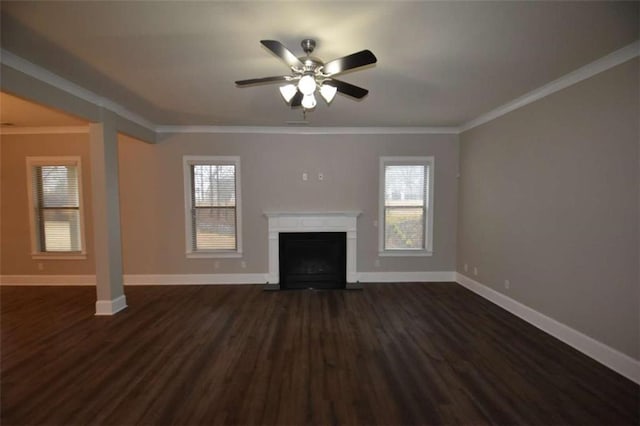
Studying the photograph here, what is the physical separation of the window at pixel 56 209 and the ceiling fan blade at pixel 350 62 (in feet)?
16.7

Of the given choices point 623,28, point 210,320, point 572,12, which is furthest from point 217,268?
point 623,28

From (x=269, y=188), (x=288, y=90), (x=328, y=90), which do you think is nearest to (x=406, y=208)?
(x=269, y=188)

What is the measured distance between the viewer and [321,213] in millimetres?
4703

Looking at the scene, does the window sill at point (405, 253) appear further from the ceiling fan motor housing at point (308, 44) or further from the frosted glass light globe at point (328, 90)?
the ceiling fan motor housing at point (308, 44)

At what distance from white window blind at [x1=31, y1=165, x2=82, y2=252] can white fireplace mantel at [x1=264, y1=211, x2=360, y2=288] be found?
347 cm

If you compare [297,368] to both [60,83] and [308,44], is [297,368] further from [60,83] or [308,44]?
[60,83]

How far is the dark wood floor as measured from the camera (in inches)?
74.3

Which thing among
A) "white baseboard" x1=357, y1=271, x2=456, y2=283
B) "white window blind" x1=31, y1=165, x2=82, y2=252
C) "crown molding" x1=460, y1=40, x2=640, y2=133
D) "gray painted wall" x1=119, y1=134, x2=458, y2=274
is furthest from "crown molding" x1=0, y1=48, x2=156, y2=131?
"crown molding" x1=460, y1=40, x2=640, y2=133

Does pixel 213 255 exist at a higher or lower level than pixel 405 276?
higher

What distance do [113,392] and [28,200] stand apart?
15.1 feet

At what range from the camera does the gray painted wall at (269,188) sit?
15.3 ft

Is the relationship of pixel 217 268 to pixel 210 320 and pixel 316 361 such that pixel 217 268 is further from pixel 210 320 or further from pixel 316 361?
pixel 316 361

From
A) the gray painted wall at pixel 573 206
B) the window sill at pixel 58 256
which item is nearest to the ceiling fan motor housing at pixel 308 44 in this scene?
the gray painted wall at pixel 573 206

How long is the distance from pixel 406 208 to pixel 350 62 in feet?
11.3
